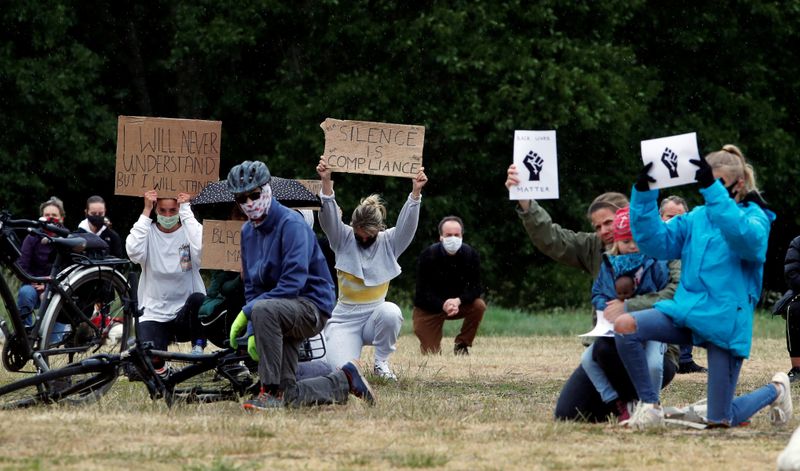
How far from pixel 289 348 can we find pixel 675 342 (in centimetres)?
253

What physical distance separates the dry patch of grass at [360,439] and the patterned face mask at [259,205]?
4.05 ft

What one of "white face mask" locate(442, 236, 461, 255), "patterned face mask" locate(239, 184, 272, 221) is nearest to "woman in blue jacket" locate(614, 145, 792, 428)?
"patterned face mask" locate(239, 184, 272, 221)

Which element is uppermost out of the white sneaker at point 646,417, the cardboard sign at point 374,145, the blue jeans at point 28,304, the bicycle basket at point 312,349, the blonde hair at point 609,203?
the cardboard sign at point 374,145

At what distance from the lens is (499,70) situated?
31.0 m

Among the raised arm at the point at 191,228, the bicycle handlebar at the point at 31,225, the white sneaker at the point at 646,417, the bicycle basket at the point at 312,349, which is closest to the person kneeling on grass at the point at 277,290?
the bicycle basket at the point at 312,349

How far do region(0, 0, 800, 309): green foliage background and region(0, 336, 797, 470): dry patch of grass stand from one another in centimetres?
2102

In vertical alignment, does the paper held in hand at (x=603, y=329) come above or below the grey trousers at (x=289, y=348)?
above

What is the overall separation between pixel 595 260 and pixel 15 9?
2320 centimetres

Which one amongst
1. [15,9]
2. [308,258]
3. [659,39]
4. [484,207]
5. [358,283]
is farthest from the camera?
[659,39]

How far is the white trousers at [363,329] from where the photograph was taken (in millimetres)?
12250

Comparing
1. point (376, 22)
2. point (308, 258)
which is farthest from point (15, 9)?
point (308, 258)

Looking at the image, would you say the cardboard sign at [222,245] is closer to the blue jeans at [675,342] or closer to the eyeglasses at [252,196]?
the eyeglasses at [252,196]

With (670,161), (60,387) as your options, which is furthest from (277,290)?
(670,161)

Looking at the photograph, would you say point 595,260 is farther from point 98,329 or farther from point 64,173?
point 64,173
